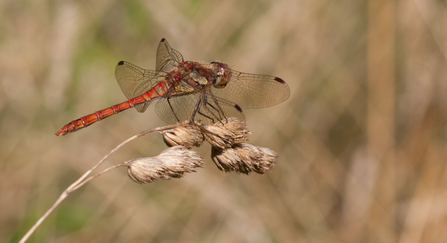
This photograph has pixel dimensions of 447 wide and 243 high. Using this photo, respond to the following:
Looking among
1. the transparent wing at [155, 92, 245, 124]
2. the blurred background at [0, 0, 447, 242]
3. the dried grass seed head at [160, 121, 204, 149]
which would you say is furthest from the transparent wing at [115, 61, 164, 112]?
the blurred background at [0, 0, 447, 242]

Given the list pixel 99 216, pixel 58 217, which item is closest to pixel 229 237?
pixel 99 216

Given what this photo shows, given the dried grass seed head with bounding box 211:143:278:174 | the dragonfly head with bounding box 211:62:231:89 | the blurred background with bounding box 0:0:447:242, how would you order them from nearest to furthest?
1. the dried grass seed head with bounding box 211:143:278:174
2. the dragonfly head with bounding box 211:62:231:89
3. the blurred background with bounding box 0:0:447:242

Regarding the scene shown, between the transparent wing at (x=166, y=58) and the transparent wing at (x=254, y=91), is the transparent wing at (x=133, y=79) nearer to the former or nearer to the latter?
the transparent wing at (x=166, y=58)

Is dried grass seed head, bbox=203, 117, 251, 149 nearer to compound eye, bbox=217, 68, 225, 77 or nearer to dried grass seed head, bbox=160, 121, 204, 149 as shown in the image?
dried grass seed head, bbox=160, 121, 204, 149

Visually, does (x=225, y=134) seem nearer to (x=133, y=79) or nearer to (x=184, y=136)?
(x=184, y=136)

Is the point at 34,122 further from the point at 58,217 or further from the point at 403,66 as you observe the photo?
the point at 403,66

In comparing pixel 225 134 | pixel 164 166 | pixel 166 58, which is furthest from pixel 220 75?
pixel 164 166

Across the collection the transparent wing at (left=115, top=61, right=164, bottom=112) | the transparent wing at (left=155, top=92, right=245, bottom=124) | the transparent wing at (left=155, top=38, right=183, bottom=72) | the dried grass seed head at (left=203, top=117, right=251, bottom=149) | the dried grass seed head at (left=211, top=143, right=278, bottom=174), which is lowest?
the dried grass seed head at (left=211, top=143, right=278, bottom=174)
